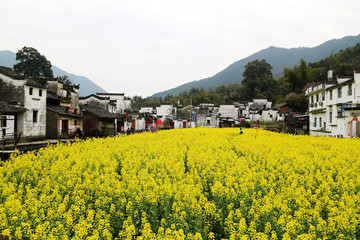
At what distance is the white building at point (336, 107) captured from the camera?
24.7 metres

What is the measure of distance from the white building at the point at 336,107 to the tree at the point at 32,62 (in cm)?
6524

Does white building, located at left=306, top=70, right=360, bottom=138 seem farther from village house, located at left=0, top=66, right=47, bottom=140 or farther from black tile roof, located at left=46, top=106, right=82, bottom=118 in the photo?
village house, located at left=0, top=66, right=47, bottom=140

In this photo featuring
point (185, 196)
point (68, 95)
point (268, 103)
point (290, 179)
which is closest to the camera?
point (185, 196)

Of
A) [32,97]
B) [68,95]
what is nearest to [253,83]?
[68,95]

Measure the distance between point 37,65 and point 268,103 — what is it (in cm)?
7002

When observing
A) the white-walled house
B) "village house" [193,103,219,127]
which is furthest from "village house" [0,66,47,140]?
"village house" [193,103,219,127]

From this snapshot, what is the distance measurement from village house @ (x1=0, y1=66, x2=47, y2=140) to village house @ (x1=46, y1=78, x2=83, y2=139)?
1882 mm

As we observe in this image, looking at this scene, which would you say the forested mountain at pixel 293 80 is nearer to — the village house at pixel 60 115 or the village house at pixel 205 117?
the village house at pixel 205 117

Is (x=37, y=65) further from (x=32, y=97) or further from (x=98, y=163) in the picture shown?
(x=98, y=163)

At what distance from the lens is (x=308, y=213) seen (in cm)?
514

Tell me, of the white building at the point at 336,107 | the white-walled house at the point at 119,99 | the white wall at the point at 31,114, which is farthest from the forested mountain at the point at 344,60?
the white wall at the point at 31,114

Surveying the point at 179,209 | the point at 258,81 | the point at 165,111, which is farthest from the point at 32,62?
the point at 258,81

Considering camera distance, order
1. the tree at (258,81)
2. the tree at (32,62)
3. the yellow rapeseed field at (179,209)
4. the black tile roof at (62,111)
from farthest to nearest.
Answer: the tree at (258,81) → the tree at (32,62) → the black tile roof at (62,111) → the yellow rapeseed field at (179,209)

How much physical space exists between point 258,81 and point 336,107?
66984 mm
